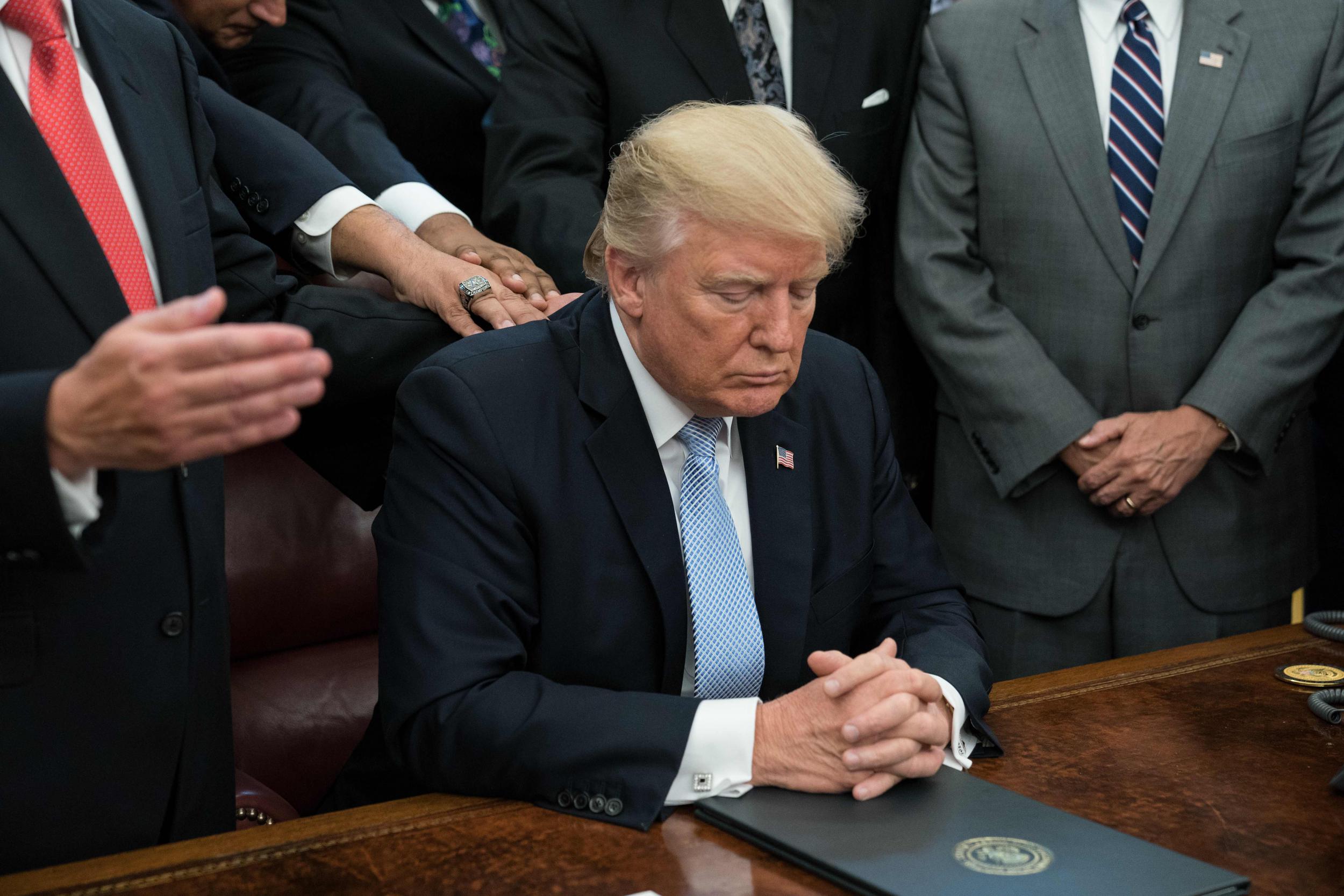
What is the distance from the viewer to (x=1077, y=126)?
272 centimetres

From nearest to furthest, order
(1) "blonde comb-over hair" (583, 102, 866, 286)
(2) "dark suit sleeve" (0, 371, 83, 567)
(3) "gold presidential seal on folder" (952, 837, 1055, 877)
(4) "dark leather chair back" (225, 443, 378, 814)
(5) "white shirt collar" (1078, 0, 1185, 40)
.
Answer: (2) "dark suit sleeve" (0, 371, 83, 567) < (3) "gold presidential seal on folder" (952, 837, 1055, 877) < (1) "blonde comb-over hair" (583, 102, 866, 286) < (4) "dark leather chair back" (225, 443, 378, 814) < (5) "white shirt collar" (1078, 0, 1185, 40)

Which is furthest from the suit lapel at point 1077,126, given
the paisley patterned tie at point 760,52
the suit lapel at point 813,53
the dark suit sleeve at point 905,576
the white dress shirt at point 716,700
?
the white dress shirt at point 716,700

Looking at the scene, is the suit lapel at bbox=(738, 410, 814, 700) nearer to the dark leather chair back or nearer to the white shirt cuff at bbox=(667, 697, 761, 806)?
the white shirt cuff at bbox=(667, 697, 761, 806)

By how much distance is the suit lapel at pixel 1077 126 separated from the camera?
2715mm

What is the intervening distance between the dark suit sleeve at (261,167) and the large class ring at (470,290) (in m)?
0.26

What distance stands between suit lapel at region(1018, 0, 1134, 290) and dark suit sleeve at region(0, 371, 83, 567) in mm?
2052

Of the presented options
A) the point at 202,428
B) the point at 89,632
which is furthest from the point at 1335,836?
the point at 89,632

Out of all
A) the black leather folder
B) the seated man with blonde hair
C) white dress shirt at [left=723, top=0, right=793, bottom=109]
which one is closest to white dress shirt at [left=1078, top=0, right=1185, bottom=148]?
white dress shirt at [left=723, top=0, right=793, bottom=109]

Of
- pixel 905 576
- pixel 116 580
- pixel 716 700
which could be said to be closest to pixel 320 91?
pixel 116 580

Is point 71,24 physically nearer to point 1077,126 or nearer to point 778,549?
point 778,549

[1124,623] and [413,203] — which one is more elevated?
[413,203]

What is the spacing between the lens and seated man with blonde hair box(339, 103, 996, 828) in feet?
5.23

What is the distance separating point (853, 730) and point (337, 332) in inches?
38.3

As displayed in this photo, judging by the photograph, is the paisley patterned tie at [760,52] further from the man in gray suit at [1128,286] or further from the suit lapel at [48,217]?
the suit lapel at [48,217]
